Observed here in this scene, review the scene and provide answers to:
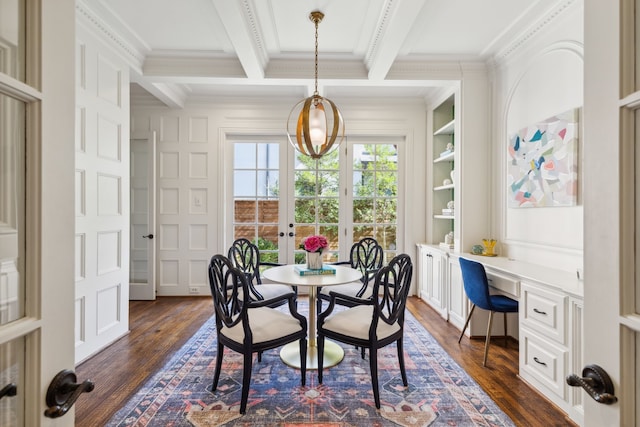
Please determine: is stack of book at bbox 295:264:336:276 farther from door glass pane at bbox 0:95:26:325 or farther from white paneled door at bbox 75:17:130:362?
door glass pane at bbox 0:95:26:325

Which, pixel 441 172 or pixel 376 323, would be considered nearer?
pixel 376 323

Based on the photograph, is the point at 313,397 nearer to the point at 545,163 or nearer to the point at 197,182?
the point at 545,163

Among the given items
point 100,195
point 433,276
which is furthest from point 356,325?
point 100,195

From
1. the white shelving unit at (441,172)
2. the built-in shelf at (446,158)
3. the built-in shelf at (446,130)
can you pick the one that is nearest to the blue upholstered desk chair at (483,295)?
the built-in shelf at (446,158)

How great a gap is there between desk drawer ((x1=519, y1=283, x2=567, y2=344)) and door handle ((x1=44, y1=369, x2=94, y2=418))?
2.40 m

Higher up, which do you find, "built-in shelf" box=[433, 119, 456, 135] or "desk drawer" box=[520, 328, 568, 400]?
"built-in shelf" box=[433, 119, 456, 135]

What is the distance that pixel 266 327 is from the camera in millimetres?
2131

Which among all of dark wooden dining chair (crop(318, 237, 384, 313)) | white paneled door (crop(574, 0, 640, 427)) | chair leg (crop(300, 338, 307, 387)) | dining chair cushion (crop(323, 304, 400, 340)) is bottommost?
chair leg (crop(300, 338, 307, 387))

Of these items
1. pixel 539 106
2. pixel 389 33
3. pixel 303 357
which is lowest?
pixel 303 357

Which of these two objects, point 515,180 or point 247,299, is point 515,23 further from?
point 247,299

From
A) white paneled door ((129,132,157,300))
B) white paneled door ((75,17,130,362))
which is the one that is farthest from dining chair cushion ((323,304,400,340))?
white paneled door ((129,132,157,300))

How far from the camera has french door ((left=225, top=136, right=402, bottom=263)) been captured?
183 inches

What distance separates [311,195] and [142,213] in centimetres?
233

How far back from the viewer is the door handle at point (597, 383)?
1.92 ft
